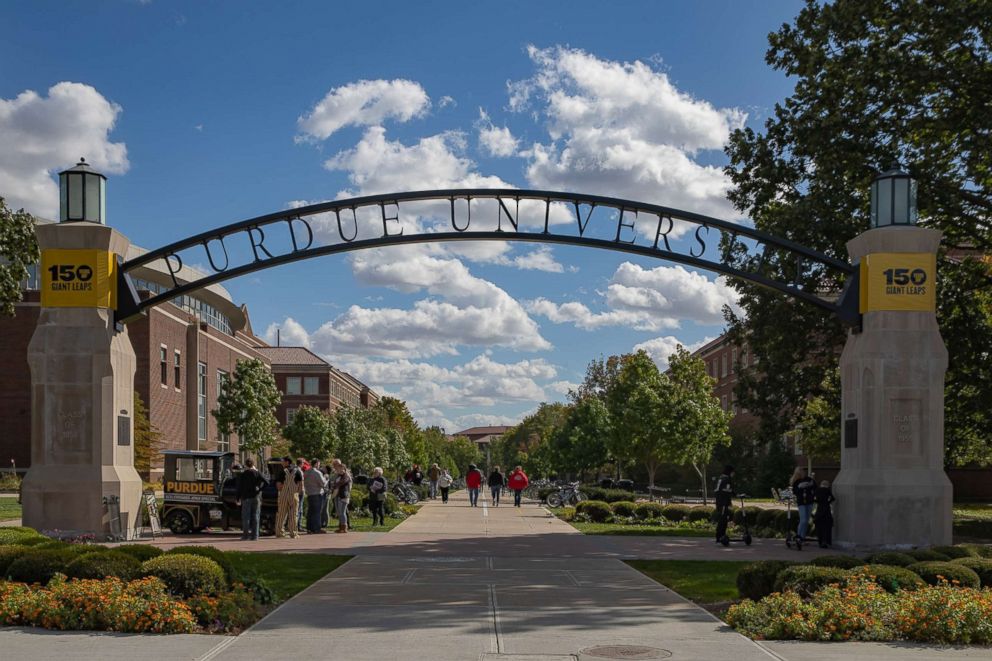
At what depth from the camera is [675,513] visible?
104ft

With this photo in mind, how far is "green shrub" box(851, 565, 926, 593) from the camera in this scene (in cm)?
1125

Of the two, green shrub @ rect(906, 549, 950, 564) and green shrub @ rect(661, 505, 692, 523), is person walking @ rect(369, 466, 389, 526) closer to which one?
green shrub @ rect(661, 505, 692, 523)

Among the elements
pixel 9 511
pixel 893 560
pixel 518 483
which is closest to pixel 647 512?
pixel 518 483

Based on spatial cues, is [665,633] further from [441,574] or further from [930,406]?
[930,406]

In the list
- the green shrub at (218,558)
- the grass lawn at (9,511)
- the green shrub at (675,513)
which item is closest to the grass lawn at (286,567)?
the green shrub at (218,558)

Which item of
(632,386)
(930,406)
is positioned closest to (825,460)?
(632,386)

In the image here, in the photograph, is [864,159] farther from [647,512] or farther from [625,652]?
[625,652]

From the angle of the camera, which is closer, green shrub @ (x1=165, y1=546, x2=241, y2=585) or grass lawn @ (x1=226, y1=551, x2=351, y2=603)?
green shrub @ (x1=165, y1=546, x2=241, y2=585)

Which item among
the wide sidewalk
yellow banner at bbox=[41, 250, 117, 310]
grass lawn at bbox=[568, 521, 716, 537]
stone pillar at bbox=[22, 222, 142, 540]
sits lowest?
grass lawn at bbox=[568, 521, 716, 537]

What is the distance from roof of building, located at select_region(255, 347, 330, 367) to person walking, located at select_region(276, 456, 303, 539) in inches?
3442

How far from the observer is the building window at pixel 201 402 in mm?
61156

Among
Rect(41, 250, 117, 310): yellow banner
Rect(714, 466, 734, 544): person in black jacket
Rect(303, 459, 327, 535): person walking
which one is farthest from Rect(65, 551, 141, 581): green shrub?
Rect(714, 466, 734, 544): person in black jacket

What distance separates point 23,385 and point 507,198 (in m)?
38.6

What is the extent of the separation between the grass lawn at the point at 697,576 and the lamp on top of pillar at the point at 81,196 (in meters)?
11.5
